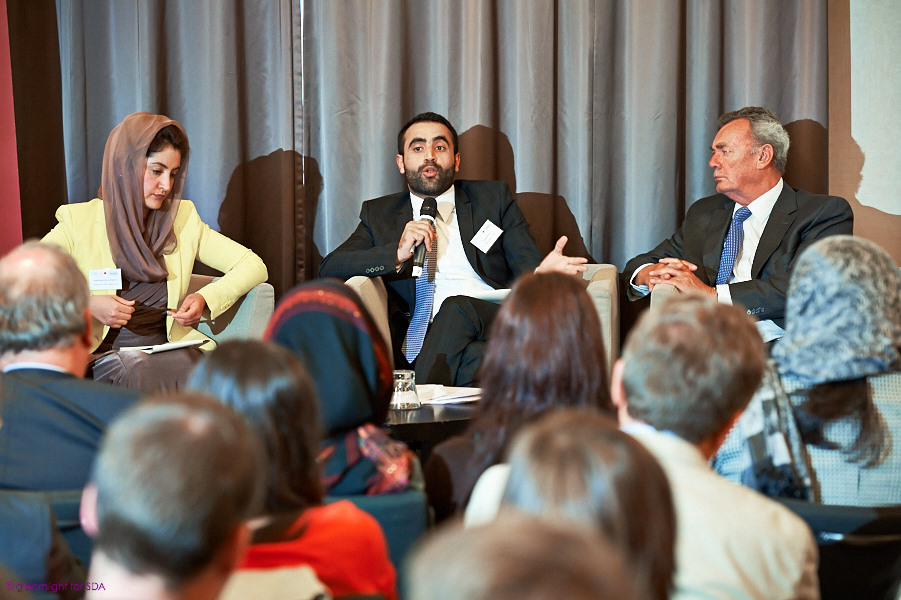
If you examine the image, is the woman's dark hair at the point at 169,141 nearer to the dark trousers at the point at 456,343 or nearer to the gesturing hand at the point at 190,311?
the gesturing hand at the point at 190,311

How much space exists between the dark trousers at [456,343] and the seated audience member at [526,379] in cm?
200

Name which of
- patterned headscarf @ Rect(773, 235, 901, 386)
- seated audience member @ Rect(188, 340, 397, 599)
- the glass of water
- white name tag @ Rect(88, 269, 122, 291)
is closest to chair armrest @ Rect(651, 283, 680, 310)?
the glass of water

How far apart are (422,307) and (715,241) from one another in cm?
143

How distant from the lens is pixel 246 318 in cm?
401

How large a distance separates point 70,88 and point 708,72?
3.23 metres

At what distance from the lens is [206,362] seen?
1298mm

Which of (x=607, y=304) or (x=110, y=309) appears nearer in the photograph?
(x=110, y=309)

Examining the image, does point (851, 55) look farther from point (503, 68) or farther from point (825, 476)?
point (825, 476)

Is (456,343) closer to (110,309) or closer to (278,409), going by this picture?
(110,309)

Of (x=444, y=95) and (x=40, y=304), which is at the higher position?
(x=444, y=95)

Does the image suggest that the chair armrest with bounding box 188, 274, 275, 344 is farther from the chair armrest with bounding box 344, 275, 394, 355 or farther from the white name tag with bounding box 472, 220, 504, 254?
the white name tag with bounding box 472, 220, 504, 254

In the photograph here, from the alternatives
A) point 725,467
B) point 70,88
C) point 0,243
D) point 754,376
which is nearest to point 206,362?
point 754,376

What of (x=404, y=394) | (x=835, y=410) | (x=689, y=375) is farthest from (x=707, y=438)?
(x=404, y=394)

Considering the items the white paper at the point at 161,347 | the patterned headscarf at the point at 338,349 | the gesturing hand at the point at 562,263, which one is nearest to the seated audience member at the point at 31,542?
the patterned headscarf at the point at 338,349
